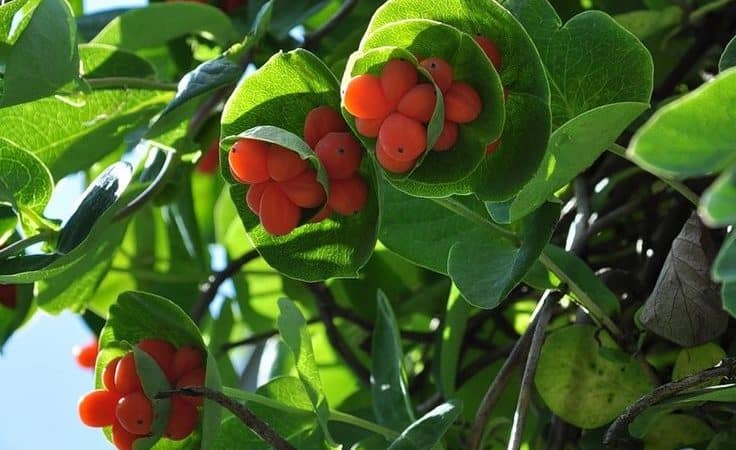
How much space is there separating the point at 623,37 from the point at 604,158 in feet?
0.85

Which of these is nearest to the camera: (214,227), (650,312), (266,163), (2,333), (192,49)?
(266,163)

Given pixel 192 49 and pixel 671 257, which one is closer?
pixel 671 257

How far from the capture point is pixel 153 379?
1.85ft

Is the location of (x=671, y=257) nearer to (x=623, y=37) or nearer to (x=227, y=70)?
(x=623, y=37)

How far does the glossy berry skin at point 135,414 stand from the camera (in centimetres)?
55

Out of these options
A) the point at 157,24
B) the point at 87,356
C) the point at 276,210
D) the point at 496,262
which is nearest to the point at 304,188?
the point at 276,210

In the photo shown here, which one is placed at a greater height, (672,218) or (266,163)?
(266,163)

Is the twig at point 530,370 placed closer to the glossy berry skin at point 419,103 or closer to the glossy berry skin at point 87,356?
the glossy berry skin at point 419,103

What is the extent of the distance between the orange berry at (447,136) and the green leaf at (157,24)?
35 centimetres

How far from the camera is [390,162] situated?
464mm

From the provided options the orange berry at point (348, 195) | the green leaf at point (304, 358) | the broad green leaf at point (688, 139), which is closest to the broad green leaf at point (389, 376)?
the green leaf at point (304, 358)

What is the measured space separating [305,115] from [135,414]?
15 cm

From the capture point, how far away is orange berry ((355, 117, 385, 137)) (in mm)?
464

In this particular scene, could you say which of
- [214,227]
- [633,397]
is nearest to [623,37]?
[633,397]
